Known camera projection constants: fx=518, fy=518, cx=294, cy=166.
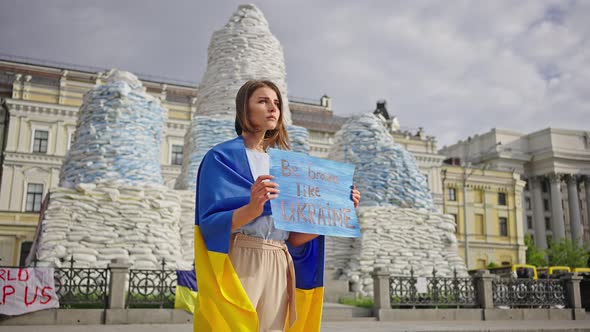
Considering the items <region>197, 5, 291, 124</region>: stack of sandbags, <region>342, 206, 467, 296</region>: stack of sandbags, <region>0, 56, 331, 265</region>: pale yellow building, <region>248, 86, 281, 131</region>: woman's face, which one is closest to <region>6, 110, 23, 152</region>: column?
<region>0, 56, 331, 265</region>: pale yellow building

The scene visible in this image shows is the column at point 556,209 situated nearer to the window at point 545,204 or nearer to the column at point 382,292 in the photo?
the window at point 545,204

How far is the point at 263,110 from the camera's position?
119 inches

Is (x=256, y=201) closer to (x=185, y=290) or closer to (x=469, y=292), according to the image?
(x=185, y=290)

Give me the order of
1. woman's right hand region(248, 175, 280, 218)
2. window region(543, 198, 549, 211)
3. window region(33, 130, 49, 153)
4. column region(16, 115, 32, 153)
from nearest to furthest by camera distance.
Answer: woman's right hand region(248, 175, 280, 218), column region(16, 115, 32, 153), window region(33, 130, 49, 153), window region(543, 198, 549, 211)

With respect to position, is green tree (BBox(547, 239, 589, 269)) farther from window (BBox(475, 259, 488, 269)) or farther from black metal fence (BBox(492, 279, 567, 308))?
black metal fence (BBox(492, 279, 567, 308))

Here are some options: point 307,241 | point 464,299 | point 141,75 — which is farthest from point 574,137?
point 307,241

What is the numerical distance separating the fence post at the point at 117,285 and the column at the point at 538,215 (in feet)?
180

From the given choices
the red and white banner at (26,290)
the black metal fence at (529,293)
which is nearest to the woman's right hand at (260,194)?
the red and white banner at (26,290)

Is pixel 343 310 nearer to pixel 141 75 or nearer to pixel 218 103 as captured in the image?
pixel 218 103

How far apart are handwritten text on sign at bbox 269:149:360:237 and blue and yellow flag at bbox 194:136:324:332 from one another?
0.46 ft

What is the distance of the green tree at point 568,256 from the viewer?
42.9 m

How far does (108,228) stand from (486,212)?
39.1 meters

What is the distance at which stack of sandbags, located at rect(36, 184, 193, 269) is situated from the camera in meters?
11.3

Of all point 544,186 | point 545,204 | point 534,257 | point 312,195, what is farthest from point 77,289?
point 544,186
